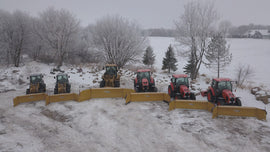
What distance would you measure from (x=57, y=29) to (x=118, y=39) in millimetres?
8980

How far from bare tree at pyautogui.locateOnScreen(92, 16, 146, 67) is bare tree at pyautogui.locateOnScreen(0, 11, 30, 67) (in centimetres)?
985

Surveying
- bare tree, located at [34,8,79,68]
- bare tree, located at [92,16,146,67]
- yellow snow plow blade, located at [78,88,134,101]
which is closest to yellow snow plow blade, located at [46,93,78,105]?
yellow snow plow blade, located at [78,88,134,101]

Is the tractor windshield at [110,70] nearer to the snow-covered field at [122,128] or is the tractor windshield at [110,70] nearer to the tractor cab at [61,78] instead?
the tractor cab at [61,78]

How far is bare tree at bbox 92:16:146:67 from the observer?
22.6m

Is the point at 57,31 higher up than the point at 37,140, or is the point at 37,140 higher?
the point at 57,31

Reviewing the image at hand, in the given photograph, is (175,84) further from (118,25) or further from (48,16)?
(48,16)

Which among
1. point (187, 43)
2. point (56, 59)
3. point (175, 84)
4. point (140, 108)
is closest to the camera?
point (140, 108)

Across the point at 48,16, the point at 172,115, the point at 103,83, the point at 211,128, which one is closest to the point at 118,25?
the point at 48,16

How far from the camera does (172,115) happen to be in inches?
335

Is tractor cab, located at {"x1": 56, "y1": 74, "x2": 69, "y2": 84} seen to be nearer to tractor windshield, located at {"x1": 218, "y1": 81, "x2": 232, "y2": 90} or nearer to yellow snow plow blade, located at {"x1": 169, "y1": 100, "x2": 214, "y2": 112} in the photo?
yellow snow plow blade, located at {"x1": 169, "y1": 100, "x2": 214, "y2": 112}

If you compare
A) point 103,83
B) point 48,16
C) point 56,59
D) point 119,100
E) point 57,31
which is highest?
point 48,16

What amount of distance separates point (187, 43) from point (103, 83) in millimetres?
10568

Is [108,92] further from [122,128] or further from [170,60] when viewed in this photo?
[170,60]

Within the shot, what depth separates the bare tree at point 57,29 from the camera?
22719 millimetres
